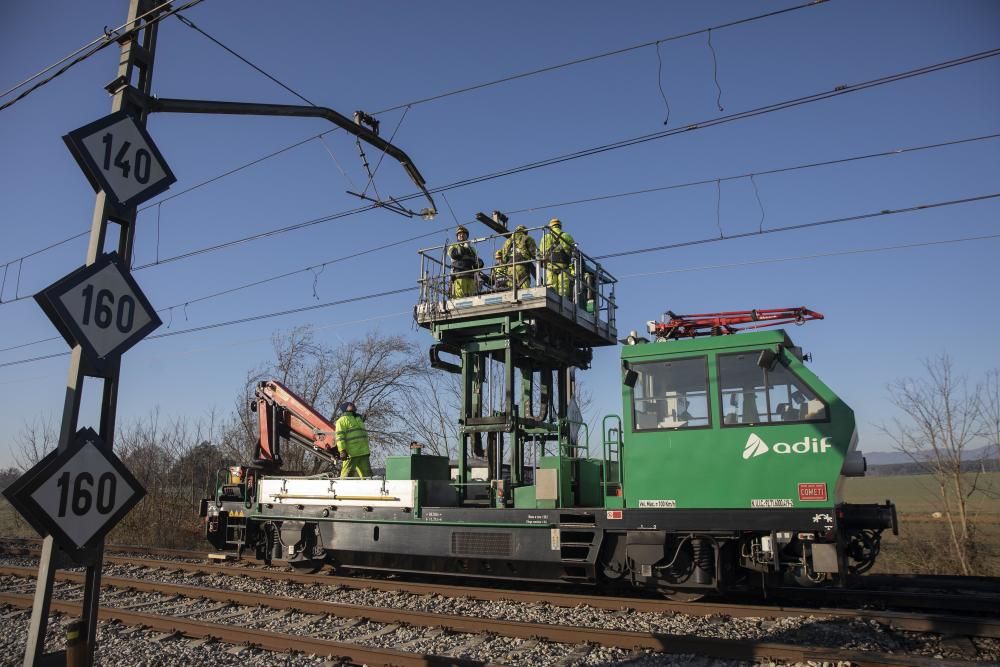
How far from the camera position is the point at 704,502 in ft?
28.0

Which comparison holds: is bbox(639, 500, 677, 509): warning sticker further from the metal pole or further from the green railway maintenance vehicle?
the metal pole

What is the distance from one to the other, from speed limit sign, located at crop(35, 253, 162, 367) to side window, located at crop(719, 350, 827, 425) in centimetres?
678

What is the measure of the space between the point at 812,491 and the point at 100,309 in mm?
7609

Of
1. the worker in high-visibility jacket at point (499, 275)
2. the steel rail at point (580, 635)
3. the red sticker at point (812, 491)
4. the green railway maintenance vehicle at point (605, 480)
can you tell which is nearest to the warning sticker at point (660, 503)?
the green railway maintenance vehicle at point (605, 480)

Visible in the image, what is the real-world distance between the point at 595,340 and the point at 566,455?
11.7 ft

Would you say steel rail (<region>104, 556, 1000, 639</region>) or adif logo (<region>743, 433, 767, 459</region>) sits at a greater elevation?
adif logo (<region>743, 433, 767, 459</region>)

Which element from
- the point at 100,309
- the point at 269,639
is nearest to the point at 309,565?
the point at 269,639

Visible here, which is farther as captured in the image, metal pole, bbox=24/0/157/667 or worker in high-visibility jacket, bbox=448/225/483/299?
worker in high-visibility jacket, bbox=448/225/483/299

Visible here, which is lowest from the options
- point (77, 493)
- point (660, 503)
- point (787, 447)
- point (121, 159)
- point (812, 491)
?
point (660, 503)

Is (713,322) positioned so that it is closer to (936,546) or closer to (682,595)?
(682,595)

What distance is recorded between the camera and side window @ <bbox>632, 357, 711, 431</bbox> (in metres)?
8.80

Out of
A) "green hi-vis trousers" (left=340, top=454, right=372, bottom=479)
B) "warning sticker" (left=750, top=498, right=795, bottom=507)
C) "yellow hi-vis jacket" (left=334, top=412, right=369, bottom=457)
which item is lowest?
"warning sticker" (left=750, top=498, right=795, bottom=507)

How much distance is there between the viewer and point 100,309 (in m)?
4.20

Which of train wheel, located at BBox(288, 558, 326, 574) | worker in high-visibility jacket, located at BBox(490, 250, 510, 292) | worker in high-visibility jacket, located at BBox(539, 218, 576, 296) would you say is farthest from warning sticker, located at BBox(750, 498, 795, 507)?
train wheel, located at BBox(288, 558, 326, 574)
